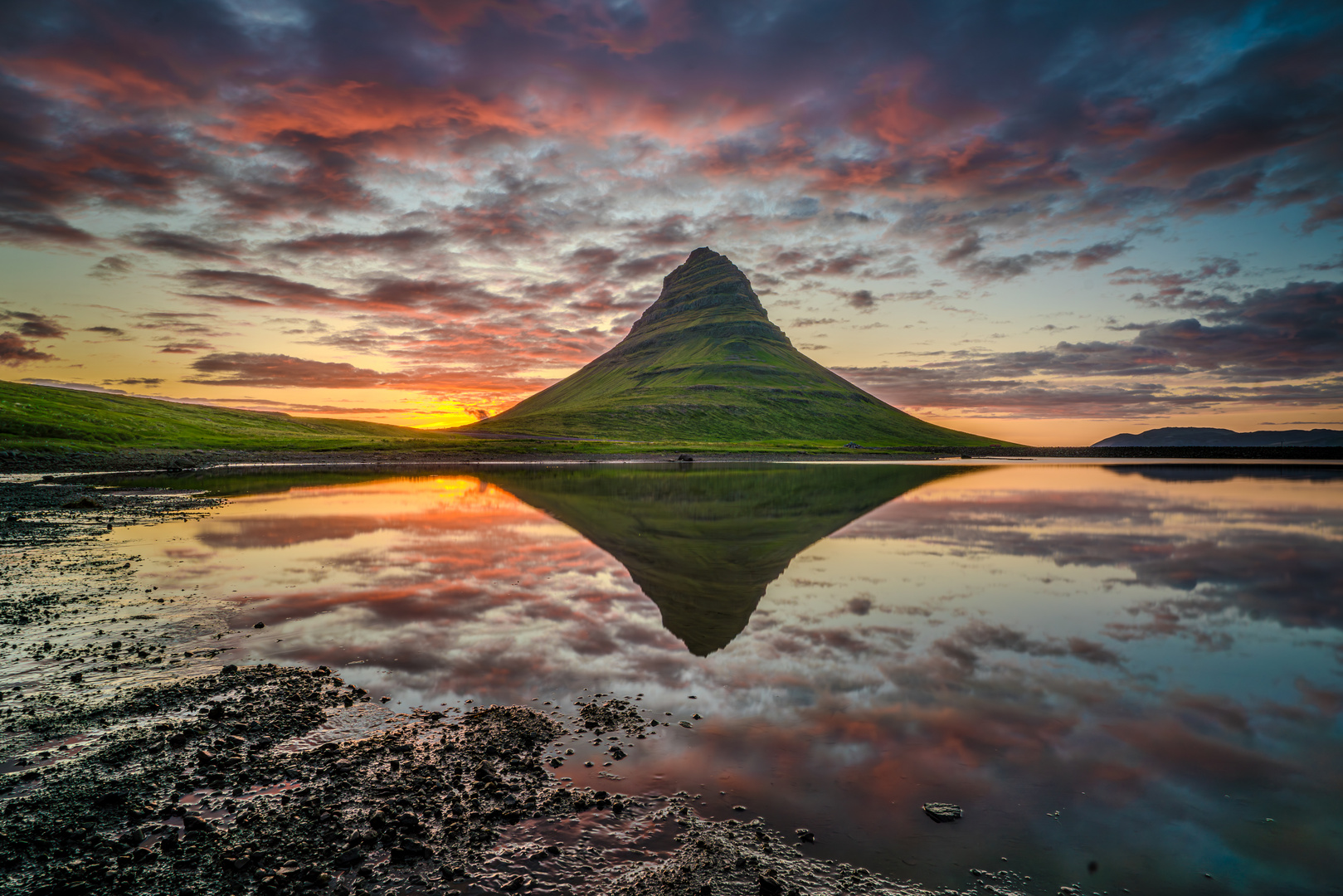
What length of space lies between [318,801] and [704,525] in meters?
28.0

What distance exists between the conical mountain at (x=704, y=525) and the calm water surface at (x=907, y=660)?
25 cm

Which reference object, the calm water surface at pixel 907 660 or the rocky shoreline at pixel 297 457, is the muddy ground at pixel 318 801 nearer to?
the calm water surface at pixel 907 660

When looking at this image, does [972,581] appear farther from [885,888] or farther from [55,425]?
[55,425]

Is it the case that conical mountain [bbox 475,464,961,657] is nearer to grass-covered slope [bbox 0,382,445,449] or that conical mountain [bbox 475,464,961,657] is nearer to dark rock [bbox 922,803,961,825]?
dark rock [bbox 922,803,961,825]

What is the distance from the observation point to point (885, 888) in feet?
21.2

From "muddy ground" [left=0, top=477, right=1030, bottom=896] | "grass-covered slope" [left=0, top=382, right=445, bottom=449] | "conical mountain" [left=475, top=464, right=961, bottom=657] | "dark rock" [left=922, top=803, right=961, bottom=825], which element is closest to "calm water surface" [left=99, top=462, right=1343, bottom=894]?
"dark rock" [left=922, top=803, right=961, bottom=825]

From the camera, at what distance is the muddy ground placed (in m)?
6.54

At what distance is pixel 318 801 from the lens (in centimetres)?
791

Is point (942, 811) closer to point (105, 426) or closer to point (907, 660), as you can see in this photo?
point (907, 660)

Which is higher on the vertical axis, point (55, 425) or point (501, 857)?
point (55, 425)

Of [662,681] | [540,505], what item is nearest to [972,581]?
[662,681]

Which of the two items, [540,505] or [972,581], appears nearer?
[972,581]

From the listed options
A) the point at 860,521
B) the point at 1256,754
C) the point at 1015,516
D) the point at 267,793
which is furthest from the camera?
the point at 1015,516

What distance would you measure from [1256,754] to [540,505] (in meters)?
39.3
